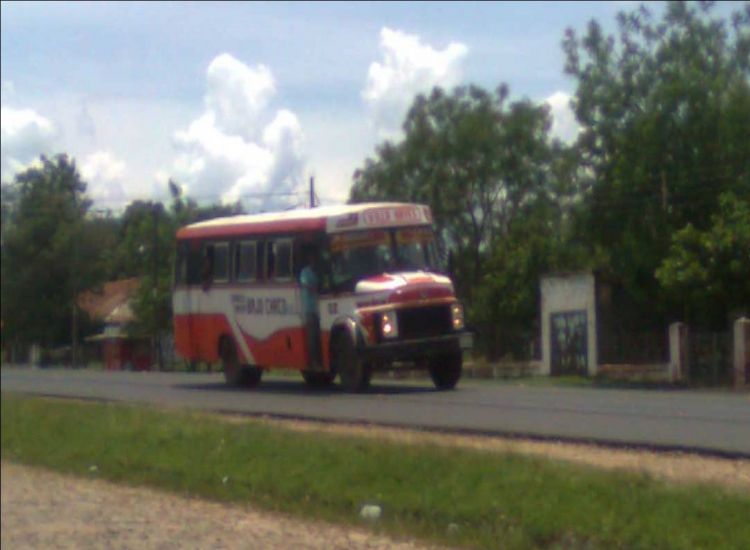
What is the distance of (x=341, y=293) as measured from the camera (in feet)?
73.5

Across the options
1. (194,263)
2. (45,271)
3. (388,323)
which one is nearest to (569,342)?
(194,263)

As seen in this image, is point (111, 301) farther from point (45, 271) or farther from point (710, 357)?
point (710, 357)

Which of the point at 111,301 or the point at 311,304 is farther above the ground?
the point at 111,301

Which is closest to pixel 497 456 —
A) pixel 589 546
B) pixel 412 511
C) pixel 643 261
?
pixel 412 511

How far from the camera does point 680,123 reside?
3266 cm

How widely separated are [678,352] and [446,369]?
32.5ft

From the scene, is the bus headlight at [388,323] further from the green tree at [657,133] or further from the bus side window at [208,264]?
the green tree at [657,133]

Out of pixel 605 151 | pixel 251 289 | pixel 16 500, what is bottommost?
pixel 16 500

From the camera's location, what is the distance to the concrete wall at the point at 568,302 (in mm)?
39062

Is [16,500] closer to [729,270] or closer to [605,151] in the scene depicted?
[729,270]

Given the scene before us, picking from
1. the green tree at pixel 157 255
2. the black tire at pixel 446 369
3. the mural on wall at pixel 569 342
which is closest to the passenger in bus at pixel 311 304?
the black tire at pixel 446 369

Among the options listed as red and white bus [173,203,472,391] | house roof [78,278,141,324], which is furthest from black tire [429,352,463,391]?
house roof [78,278,141,324]

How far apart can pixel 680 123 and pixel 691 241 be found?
3487mm

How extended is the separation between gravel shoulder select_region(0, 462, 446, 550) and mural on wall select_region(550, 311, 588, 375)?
22.7 m
